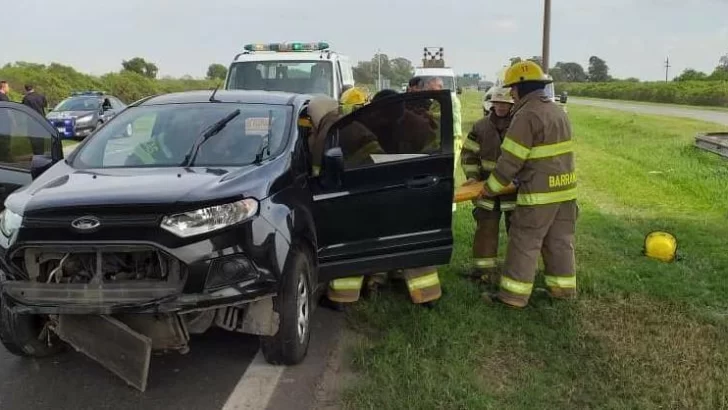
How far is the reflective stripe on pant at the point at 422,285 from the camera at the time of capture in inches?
201

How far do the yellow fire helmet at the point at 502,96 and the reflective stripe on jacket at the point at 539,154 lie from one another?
52cm

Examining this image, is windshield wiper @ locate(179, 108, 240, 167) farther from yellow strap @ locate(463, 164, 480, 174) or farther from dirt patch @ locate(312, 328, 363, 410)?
yellow strap @ locate(463, 164, 480, 174)

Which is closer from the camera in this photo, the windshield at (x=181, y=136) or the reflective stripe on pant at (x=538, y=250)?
the windshield at (x=181, y=136)

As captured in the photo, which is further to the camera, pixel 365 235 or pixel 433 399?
pixel 365 235

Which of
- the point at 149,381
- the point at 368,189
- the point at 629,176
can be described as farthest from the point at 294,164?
the point at 629,176

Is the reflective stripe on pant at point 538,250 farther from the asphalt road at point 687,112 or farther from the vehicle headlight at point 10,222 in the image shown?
the asphalt road at point 687,112

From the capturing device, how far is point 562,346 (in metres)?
4.36

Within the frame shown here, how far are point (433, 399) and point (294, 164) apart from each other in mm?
1820

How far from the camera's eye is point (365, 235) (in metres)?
4.76

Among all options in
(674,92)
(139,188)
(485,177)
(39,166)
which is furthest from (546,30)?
(674,92)

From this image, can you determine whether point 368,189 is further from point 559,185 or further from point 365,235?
point 559,185

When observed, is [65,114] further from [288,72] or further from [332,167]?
[332,167]

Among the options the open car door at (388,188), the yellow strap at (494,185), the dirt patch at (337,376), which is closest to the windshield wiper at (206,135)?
the open car door at (388,188)

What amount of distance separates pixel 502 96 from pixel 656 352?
2.44 m
